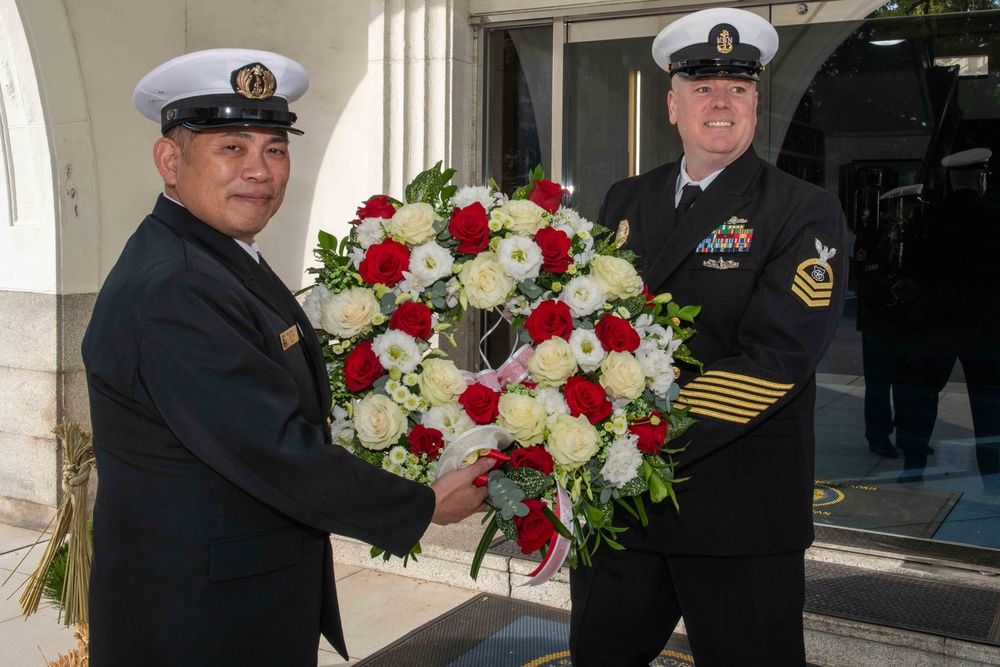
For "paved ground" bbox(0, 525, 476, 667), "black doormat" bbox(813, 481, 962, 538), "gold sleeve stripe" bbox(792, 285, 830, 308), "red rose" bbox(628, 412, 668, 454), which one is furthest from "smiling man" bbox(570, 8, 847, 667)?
"black doormat" bbox(813, 481, 962, 538)

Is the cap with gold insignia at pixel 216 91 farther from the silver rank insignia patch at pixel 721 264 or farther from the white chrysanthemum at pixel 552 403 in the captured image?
the silver rank insignia patch at pixel 721 264

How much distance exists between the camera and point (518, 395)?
6.81ft

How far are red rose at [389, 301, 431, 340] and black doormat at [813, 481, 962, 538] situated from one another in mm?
3171

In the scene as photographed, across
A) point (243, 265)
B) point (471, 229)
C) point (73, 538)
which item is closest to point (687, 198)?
point (471, 229)

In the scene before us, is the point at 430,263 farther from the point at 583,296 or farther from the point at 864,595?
the point at 864,595

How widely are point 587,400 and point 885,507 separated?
3331 mm

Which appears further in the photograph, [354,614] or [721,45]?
[354,614]

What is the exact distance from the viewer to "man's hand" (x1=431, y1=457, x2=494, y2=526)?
2.02 m

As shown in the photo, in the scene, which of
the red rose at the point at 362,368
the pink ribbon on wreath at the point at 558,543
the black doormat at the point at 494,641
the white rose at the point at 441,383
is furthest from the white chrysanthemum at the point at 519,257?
the black doormat at the point at 494,641

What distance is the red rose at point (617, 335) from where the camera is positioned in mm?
2090

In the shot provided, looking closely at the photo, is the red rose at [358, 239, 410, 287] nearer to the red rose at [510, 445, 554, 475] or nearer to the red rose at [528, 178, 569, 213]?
the red rose at [528, 178, 569, 213]

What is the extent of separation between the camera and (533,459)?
6.75 ft

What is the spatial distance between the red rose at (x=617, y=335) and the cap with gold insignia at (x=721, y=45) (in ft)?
2.82

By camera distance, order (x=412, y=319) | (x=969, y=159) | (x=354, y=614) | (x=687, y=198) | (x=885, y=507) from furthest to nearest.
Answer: (x=885, y=507)
(x=969, y=159)
(x=354, y=614)
(x=687, y=198)
(x=412, y=319)
